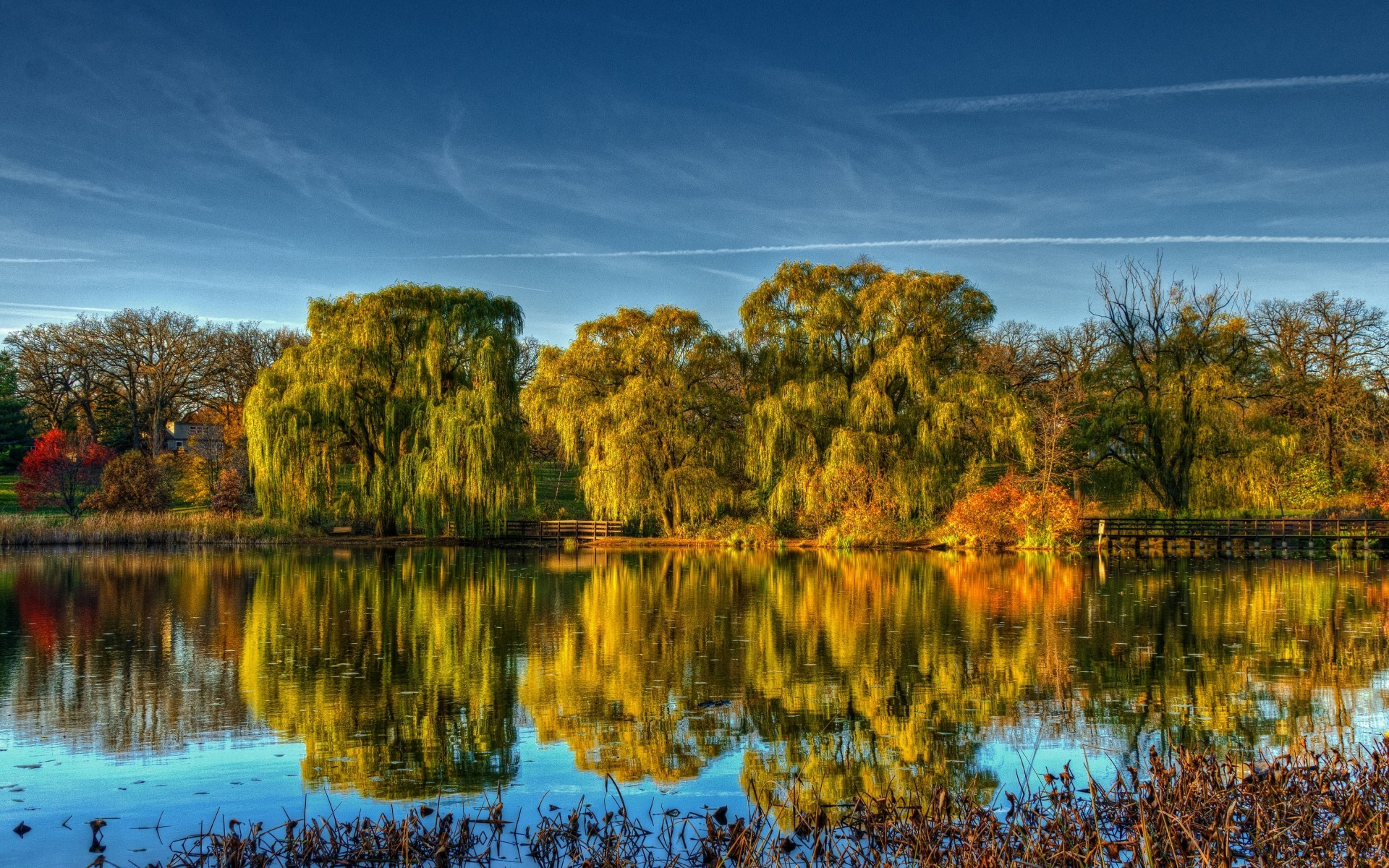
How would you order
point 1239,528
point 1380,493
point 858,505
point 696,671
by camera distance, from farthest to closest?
point 858,505 < point 1380,493 < point 1239,528 < point 696,671

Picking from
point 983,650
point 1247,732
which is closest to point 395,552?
point 983,650

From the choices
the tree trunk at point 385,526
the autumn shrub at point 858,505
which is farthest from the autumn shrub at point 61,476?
the autumn shrub at point 858,505

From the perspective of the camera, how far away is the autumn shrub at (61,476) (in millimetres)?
46781

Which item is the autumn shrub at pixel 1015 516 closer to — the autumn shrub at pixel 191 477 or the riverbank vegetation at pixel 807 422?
the riverbank vegetation at pixel 807 422

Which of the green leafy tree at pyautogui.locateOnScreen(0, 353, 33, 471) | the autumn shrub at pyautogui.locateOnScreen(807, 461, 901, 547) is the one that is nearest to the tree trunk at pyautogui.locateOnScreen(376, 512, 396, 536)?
the autumn shrub at pyautogui.locateOnScreen(807, 461, 901, 547)

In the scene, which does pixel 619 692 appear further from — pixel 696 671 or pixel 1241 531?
pixel 1241 531

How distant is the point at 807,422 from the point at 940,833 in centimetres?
3329

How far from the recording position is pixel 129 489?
46031mm

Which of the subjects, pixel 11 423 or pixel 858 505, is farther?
pixel 11 423

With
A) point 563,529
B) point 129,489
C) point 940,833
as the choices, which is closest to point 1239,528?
point 563,529

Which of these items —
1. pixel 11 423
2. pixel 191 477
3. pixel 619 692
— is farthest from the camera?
pixel 11 423

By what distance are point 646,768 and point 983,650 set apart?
7.15 m

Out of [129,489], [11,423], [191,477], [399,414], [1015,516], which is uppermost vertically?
[11,423]

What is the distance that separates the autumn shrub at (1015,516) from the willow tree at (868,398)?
159cm
